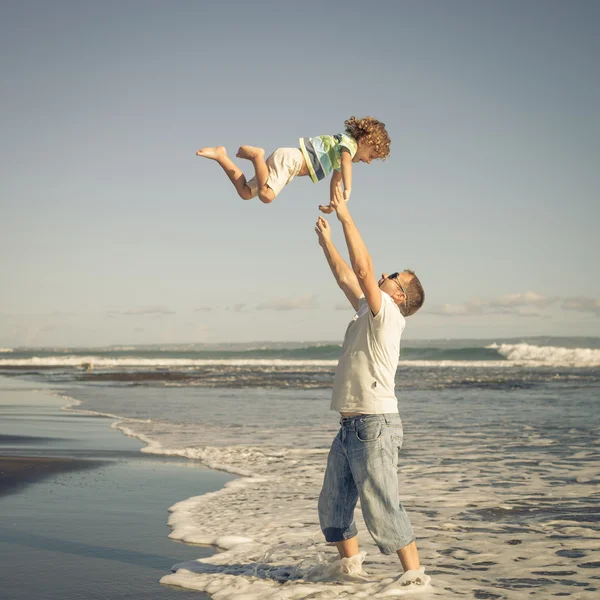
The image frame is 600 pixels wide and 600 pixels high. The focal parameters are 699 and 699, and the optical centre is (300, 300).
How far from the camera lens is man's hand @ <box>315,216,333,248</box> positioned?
15.2 ft

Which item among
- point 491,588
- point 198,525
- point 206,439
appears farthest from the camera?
point 206,439

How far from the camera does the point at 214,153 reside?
16.6ft

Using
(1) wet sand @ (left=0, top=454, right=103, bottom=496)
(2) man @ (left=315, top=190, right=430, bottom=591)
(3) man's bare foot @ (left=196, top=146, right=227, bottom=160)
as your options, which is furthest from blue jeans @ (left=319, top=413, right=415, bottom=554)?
(1) wet sand @ (left=0, top=454, right=103, bottom=496)

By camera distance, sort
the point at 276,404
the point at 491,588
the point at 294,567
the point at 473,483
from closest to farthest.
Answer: the point at 491,588 → the point at 294,567 → the point at 473,483 → the point at 276,404

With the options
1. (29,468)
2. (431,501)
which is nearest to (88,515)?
(29,468)

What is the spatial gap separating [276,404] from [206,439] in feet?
20.2

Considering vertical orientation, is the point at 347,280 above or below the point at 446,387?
above

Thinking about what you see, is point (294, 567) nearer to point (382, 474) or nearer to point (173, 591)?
point (173, 591)

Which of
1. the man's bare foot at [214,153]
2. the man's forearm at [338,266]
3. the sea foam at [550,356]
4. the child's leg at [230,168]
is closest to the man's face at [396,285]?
the man's forearm at [338,266]

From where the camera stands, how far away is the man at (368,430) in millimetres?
4180

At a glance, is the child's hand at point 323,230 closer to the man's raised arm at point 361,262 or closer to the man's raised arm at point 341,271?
the man's raised arm at point 341,271

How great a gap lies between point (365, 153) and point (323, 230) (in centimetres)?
71

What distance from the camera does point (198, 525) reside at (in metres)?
5.96

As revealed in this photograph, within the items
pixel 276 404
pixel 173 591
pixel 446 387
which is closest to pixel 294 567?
pixel 173 591
